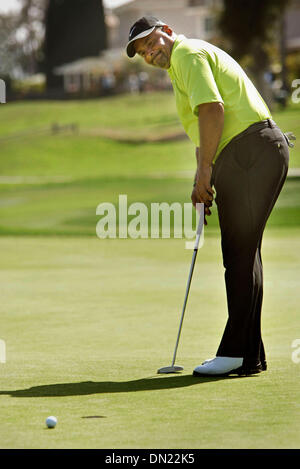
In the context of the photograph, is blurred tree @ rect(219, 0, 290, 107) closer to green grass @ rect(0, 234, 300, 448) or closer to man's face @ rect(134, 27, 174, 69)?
green grass @ rect(0, 234, 300, 448)

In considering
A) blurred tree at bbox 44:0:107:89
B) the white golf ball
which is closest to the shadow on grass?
the white golf ball

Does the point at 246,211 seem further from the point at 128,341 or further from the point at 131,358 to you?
the point at 128,341

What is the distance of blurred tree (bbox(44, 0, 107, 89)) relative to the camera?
5303cm

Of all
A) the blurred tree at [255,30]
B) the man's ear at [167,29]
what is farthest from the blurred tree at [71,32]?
the man's ear at [167,29]

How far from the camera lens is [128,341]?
20.8 feet

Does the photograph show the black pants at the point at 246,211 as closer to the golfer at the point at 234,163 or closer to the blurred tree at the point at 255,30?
the golfer at the point at 234,163

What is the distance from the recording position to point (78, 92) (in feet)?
169

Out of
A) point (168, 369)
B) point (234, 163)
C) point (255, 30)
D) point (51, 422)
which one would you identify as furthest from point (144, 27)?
point (255, 30)

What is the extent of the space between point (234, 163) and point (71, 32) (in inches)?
2020

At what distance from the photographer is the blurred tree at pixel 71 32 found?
53031 millimetres

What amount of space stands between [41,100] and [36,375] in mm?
46856

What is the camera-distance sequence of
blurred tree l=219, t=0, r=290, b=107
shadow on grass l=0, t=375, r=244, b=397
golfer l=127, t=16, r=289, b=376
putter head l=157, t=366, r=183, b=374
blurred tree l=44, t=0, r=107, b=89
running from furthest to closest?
blurred tree l=44, t=0, r=107, b=89 → blurred tree l=219, t=0, r=290, b=107 → putter head l=157, t=366, r=183, b=374 → golfer l=127, t=16, r=289, b=376 → shadow on grass l=0, t=375, r=244, b=397
